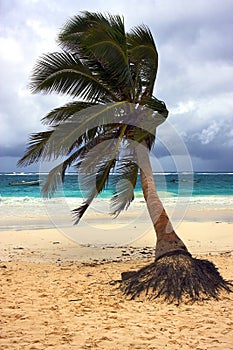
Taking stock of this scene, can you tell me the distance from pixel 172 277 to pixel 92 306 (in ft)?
4.89

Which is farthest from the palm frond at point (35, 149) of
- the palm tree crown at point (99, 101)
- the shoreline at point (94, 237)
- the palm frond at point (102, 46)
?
the shoreline at point (94, 237)

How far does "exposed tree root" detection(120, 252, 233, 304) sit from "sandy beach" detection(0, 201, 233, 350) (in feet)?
0.70

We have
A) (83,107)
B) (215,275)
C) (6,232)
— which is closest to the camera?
(215,275)

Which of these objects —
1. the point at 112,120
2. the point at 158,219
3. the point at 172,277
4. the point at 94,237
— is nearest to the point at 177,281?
the point at 172,277

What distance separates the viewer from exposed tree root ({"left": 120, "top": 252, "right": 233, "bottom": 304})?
626 centimetres

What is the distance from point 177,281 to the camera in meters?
6.41

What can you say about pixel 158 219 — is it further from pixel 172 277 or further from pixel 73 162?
pixel 73 162

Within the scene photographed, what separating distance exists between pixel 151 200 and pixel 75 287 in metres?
2.26

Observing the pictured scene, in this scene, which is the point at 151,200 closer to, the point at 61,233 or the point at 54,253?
the point at 54,253

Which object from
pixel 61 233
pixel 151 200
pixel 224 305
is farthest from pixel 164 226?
pixel 61 233

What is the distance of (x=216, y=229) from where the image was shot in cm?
1445

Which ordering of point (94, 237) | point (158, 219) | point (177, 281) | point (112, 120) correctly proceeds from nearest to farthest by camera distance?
1. point (177, 281)
2. point (112, 120)
3. point (158, 219)
4. point (94, 237)

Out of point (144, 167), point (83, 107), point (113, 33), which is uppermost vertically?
point (113, 33)

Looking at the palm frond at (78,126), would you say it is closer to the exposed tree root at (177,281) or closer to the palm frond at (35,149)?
the palm frond at (35,149)
